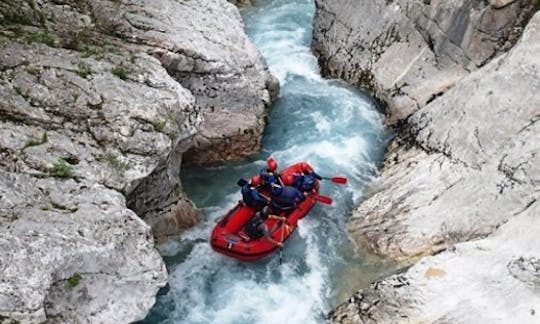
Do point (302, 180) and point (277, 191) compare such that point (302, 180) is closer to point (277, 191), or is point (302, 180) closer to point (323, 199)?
point (323, 199)

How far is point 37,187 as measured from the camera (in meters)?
9.63

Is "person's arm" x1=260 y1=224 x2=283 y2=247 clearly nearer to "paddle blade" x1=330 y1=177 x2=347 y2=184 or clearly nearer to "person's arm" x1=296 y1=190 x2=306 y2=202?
"person's arm" x1=296 y1=190 x2=306 y2=202

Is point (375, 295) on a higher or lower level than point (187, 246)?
higher

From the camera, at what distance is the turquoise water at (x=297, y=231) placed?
39.2 feet

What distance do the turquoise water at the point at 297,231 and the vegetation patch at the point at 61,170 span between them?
3245 millimetres

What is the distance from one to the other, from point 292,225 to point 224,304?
2.42 metres

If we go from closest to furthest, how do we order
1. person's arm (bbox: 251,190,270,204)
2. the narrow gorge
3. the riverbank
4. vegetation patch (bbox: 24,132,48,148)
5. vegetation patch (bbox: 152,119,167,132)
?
1. the narrow gorge
2. vegetation patch (bbox: 24,132,48,148)
3. the riverbank
4. vegetation patch (bbox: 152,119,167,132)
5. person's arm (bbox: 251,190,270,204)

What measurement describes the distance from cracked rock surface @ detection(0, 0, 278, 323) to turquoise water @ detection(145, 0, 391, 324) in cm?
77

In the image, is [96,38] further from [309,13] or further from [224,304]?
[309,13]

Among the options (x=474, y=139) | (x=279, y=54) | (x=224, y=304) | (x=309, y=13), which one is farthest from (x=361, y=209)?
(x=309, y=13)

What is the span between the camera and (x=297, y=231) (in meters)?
13.8

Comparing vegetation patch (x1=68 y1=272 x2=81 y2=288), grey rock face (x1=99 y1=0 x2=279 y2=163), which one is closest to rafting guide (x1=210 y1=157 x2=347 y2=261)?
grey rock face (x1=99 y1=0 x2=279 y2=163)

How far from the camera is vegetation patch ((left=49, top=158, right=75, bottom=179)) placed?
9.95 metres

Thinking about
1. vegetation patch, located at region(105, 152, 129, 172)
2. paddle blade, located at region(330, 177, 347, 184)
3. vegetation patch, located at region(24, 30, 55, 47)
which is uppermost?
vegetation patch, located at region(24, 30, 55, 47)
